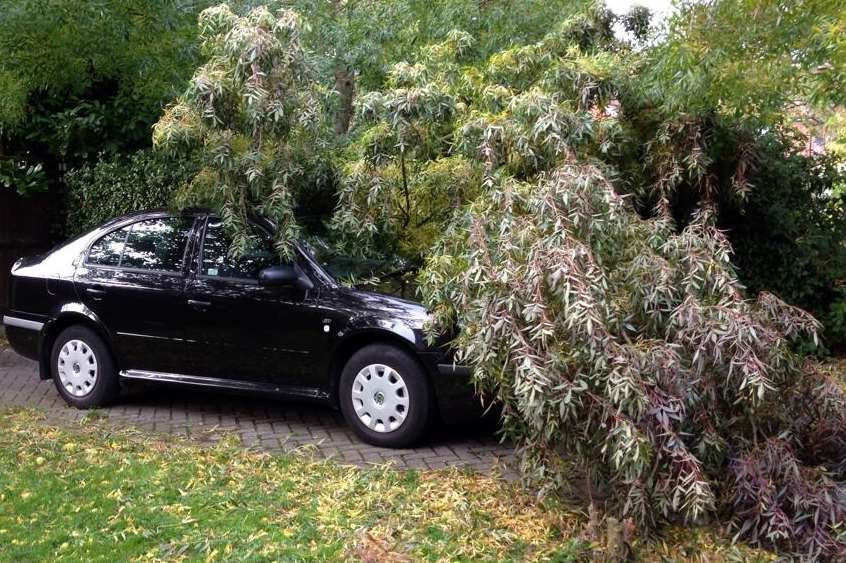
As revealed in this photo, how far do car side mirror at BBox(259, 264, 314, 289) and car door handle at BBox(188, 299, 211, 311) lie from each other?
0.50 meters

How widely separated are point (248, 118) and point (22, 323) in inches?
110

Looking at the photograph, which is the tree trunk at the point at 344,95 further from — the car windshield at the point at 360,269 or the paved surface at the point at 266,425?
the car windshield at the point at 360,269

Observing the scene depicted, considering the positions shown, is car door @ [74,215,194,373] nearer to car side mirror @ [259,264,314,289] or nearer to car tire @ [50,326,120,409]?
car tire @ [50,326,120,409]

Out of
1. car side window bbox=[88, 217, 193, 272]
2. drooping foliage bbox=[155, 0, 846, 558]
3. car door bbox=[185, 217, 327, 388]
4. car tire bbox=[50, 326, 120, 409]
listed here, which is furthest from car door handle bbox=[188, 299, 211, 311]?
car tire bbox=[50, 326, 120, 409]

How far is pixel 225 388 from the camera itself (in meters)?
6.38

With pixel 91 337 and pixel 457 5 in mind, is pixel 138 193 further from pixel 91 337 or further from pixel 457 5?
pixel 457 5

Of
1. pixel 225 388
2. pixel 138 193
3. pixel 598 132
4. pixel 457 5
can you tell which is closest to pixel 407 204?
pixel 598 132

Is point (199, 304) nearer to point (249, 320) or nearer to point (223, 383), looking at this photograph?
point (249, 320)

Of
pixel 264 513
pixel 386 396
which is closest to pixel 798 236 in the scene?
pixel 386 396

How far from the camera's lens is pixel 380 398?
583cm

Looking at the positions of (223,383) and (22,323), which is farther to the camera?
(22,323)

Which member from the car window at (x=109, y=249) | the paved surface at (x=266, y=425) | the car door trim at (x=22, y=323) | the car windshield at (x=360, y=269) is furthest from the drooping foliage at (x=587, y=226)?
the car door trim at (x=22, y=323)

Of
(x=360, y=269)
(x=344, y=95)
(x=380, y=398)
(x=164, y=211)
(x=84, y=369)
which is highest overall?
(x=344, y=95)

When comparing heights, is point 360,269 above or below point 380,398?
above
